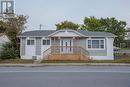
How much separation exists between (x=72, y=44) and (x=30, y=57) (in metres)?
5.89

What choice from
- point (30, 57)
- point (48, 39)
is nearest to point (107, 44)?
point (48, 39)

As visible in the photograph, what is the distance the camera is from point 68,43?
3897cm

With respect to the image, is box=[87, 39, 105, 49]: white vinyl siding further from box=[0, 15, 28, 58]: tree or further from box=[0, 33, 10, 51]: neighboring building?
box=[0, 33, 10, 51]: neighboring building

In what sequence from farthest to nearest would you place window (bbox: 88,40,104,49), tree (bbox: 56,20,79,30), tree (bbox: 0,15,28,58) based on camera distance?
tree (bbox: 56,20,79,30), tree (bbox: 0,15,28,58), window (bbox: 88,40,104,49)

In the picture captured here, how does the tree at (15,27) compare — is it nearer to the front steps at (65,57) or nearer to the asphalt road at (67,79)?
the front steps at (65,57)

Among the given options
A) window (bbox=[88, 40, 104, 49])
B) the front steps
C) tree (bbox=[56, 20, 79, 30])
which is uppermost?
tree (bbox=[56, 20, 79, 30])

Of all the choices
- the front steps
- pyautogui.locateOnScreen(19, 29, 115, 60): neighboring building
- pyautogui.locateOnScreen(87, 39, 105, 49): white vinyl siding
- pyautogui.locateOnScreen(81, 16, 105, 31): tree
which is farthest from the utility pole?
pyautogui.locateOnScreen(81, 16, 105, 31): tree

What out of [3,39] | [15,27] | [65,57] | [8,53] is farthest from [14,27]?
[65,57]

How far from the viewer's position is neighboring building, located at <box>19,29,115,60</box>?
38062 millimetres

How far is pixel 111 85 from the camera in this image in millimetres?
12531

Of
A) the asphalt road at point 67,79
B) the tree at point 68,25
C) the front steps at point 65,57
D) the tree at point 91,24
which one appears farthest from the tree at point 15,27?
the tree at point 91,24

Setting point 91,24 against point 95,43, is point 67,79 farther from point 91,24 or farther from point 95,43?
point 91,24

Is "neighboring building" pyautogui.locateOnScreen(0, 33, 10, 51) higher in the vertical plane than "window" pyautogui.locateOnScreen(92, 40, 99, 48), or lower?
higher

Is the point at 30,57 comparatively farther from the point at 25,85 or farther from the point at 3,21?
the point at 25,85
